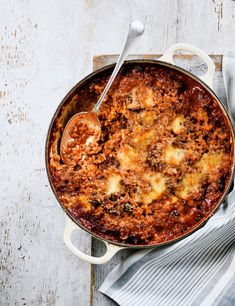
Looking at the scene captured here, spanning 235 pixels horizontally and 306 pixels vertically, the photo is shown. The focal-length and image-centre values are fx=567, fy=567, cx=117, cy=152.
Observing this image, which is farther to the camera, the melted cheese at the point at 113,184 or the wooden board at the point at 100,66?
the wooden board at the point at 100,66

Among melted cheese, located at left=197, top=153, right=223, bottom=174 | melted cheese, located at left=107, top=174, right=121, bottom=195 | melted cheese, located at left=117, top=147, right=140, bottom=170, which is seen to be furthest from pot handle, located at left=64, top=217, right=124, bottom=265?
melted cheese, located at left=197, top=153, right=223, bottom=174

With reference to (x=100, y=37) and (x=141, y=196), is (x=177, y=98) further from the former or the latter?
(x=100, y=37)

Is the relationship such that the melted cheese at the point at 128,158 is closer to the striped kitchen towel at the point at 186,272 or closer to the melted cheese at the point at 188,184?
the melted cheese at the point at 188,184

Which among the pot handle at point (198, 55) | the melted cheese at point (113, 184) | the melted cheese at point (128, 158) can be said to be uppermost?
the pot handle at point (198, 55)

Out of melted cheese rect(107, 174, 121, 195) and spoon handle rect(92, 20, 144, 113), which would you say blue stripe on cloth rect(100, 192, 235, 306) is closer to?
melted cheese rect(107, 174, 121, 195)

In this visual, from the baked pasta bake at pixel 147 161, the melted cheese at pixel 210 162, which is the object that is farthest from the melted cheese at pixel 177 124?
the melted cheese at pixel 210 162

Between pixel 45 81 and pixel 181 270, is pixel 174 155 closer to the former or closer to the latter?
pixel 181 270

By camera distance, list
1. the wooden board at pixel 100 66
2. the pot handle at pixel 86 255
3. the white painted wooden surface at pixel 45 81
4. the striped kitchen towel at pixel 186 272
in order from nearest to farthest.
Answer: the pot handle at pixel 86 255, the striped kitchen towel at pixel 186 272, the wooden board at pixel 100 66, the white painted wooden surface at pixel 45 81

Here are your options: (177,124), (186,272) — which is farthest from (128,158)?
(186,272)

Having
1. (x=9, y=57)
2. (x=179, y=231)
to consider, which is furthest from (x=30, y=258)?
(x=9, y=57)
